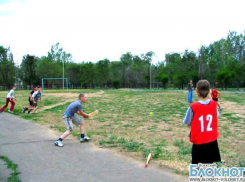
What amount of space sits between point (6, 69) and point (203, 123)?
251 feet

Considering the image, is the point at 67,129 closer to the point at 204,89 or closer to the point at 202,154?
the point at 202,154

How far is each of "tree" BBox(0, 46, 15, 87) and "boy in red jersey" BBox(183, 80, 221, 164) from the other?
75.8 metres

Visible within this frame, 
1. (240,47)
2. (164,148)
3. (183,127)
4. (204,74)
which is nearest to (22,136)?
(164,148)

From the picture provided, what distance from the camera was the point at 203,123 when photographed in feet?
12.4

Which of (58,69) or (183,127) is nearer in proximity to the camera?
(183,127)

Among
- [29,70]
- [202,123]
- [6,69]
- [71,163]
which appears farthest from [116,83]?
[202,123]

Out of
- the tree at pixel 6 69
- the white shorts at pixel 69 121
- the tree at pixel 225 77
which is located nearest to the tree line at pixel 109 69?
the tree at pixel 6 69

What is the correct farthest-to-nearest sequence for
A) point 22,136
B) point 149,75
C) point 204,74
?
point 149,75 → point 204,74 → point 22,136

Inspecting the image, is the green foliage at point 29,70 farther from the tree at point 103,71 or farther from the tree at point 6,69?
the tree at point 103,71

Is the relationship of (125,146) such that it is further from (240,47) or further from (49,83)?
(240,47)

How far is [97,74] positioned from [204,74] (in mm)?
28289

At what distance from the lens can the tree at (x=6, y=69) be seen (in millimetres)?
71062

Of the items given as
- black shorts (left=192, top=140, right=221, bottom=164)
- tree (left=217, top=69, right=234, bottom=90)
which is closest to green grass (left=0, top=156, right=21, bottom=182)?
black shorts (left=192, top=140, right=221, bottom=164)

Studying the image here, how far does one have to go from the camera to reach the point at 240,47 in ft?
230
